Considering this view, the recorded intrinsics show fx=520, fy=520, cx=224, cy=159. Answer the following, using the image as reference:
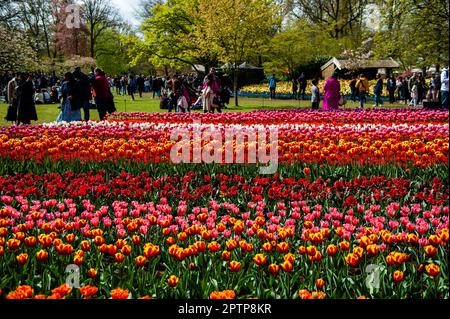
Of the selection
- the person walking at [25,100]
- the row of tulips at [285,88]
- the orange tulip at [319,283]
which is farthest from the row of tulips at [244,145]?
the row of tulips at [285,88]

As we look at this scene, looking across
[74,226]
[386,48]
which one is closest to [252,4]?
[386,48]

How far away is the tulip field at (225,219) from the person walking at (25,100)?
445 cm

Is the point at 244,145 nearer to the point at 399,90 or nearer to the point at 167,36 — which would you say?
the point at 399,90

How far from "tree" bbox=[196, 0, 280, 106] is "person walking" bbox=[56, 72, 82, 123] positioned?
1291cm

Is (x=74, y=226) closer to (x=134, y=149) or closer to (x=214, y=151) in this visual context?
(x=214, y=151)

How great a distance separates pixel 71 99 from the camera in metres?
13.6

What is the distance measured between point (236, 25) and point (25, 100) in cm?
1347

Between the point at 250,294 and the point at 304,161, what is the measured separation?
13.2 feet

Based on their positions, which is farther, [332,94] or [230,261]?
[332,94]

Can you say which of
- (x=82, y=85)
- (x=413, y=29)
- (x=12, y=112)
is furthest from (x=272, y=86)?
(x=82, y=85)

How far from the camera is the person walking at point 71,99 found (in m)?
13.5
